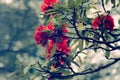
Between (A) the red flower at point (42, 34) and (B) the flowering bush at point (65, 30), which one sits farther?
(A) the red flower at point (42, 34)

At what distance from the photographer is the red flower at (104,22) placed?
6.72ft

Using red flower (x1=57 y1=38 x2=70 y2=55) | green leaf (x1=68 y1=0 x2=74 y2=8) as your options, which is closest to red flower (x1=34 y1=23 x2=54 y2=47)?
red flower (x1=57 y1=38 x2=70 y2=55)

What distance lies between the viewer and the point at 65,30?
2.14 m

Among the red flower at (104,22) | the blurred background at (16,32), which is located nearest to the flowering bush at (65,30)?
the red flower at (104,22)

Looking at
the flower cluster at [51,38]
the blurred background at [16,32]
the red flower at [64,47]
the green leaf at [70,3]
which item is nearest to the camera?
the green leaf at [70,3]

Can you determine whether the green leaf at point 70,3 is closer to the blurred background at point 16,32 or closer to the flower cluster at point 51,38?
the flower cluster at point 51,38

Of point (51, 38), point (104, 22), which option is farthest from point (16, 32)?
point (104, 22)

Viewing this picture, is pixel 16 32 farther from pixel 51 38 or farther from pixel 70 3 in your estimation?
pixel 70 3

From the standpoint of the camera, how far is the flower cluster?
2.13 meters

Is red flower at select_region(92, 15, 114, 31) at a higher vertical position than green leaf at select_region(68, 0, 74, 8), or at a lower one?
lower

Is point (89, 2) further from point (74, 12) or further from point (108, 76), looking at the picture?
point (108, 76)

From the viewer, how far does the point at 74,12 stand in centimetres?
201

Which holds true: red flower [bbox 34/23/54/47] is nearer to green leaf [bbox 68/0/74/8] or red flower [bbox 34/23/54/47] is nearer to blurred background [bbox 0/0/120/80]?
green leaf [bbox 68/0/74/8]

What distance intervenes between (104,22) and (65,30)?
255 millimetres
